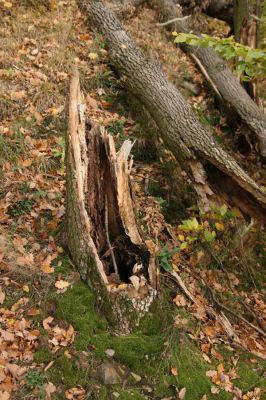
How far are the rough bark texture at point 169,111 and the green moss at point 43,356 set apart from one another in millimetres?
3011

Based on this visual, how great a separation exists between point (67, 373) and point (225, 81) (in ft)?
20.1

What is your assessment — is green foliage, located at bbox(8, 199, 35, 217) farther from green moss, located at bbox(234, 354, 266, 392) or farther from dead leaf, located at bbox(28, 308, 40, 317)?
green moss, located at bbox(234, 354, 266, 392)

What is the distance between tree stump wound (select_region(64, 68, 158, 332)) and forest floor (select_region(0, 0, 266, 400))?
0.75 ft

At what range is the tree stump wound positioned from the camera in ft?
14.2

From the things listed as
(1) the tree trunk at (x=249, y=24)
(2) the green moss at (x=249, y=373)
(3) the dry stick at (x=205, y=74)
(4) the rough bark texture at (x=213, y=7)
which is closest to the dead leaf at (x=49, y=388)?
(2) the green moss at (x=249, y=373)

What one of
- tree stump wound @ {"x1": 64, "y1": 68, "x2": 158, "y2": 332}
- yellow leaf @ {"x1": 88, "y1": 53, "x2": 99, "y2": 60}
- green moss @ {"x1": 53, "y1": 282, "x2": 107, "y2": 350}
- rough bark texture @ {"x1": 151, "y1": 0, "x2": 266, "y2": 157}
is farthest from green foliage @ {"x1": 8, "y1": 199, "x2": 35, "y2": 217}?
rough bark texture @ {"x1": 151, "y1": 0, "x2": 266, "y2": 157}

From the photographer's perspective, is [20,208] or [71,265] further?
[20,208]

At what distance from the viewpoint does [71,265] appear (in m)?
4.82

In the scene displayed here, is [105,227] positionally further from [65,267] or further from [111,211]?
[65,267]

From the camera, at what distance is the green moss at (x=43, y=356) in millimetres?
4020

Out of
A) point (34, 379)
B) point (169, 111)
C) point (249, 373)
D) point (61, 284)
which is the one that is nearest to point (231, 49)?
point (169, 111)

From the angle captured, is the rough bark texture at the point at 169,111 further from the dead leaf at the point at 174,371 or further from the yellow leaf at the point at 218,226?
the dead leaf at the point at 174,371

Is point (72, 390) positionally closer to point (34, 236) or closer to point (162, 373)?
point (162, 373)

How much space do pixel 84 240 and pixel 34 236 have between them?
0.95 m
